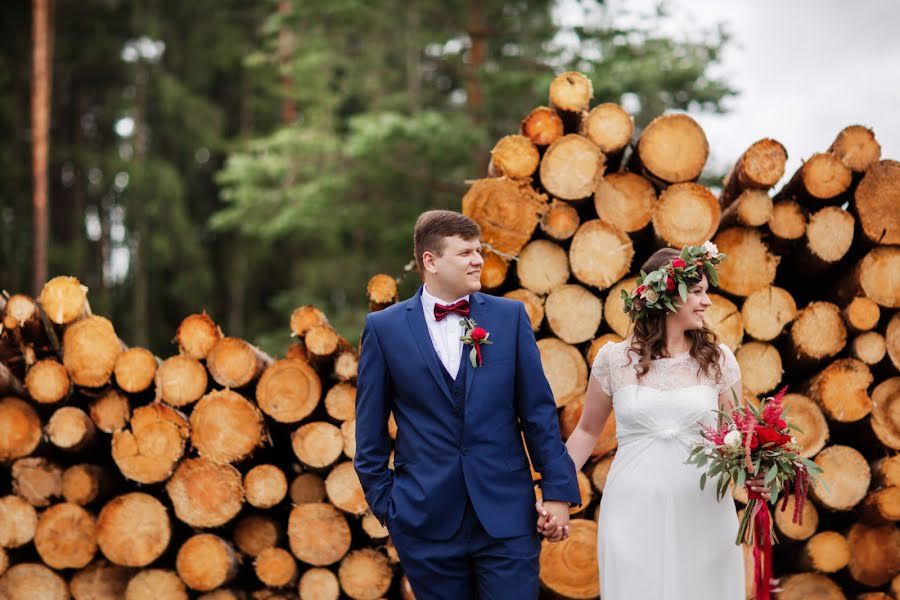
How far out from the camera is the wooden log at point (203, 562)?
4.20 meters

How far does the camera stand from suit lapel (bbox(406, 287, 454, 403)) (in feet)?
9.65

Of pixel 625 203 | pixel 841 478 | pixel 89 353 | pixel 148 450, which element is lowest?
pixel 841 478

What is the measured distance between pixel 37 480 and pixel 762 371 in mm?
3567

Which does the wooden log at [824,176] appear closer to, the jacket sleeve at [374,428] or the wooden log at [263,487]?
the jacket sleeve at [374,428]

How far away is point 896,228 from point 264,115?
1442 centimetres

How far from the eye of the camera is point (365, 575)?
4.32m

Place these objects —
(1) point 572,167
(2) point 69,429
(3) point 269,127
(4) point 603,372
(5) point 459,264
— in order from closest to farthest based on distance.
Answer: (5) point 459,264 < (4) point 603,372 < (2) point 69,429 < (1) point 572,167 < (3) point 269,127

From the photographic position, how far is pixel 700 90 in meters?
9.45

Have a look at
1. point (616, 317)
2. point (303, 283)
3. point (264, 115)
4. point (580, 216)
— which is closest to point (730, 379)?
point (616, 317)

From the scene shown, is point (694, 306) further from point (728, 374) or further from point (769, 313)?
point (769, 313)

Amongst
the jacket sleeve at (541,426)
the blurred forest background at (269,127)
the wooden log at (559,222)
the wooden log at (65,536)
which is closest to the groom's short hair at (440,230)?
the jacket sleeve at (541,426)

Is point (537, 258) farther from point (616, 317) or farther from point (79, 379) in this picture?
point (79, 379)

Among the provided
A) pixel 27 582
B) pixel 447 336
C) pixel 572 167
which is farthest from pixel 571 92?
pixel 27 582

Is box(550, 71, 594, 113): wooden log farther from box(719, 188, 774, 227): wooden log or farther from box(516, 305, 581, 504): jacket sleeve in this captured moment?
box(516, 305, 581, 504): jacket sleeve
